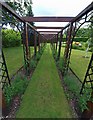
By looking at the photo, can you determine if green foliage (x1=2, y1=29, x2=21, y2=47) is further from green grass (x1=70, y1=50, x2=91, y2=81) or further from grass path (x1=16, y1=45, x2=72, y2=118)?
grass path (x1=16, y1=45, x2=72, y2=118)

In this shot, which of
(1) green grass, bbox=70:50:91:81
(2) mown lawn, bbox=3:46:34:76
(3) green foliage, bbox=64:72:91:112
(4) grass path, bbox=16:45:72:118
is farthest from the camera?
(2) mown lawn, bbox=3:46:34:76

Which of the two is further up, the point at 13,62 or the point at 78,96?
the point at 78,96

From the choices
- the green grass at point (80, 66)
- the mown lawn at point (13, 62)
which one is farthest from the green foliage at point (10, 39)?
the green grass at point (80, 66)

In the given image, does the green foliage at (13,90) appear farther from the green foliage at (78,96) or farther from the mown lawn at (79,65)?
the mown lawn at (79,65)

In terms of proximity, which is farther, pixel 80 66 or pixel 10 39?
pixel 10 39

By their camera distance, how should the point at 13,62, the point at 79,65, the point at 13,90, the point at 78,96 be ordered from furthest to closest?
the point at 13,62 → the point at 79,65 → the point at 13,90 → the point at 78,96

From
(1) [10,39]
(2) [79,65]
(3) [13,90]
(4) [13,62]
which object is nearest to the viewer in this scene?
(3) [13,90]

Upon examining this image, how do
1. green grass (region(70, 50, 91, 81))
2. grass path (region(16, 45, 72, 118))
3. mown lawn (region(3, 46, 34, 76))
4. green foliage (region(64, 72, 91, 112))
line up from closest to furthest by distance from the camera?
green foliage (region(64, 72, 91, 112))
grass path (region(16, 45, 72, 118))
green grass (region(70, 50, 91, 81))
mown lawn (region(3, 46, 34, 76))

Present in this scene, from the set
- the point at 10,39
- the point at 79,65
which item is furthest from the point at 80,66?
the point at 10,39

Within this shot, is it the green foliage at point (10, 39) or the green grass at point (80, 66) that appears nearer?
the green grass at point (80, 66)

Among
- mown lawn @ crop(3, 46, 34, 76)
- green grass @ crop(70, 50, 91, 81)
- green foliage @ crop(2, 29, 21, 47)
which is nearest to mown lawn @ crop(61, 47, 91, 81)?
green grass @ crop(70, 50, 91, 81)

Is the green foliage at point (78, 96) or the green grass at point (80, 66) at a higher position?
the green foliage at point (78, 96)

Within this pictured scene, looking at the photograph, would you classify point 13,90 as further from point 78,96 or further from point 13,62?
point 13,62

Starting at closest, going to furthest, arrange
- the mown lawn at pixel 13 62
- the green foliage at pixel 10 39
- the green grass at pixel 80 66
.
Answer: the green grass at pixel 80 66 < the mown lawn at pixel 13 62 < the green foliage at pixel 10 39
